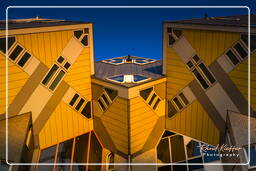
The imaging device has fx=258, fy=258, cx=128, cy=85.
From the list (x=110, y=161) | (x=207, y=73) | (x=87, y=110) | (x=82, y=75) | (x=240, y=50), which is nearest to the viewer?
(x=240, y=50)

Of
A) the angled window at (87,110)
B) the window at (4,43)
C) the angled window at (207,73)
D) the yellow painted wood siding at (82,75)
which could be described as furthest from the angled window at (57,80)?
the angled window at (207,73)

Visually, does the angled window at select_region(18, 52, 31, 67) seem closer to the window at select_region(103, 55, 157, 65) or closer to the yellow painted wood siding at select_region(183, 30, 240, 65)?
the window at select_region(103, 55, 157, 65)

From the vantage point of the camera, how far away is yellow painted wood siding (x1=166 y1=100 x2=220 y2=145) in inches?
472

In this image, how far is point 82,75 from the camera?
1293 centimetres

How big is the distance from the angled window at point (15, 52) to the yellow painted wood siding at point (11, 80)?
237mm

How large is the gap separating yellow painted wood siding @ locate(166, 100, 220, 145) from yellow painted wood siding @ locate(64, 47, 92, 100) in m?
4.84

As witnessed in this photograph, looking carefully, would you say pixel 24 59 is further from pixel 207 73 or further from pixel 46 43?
pixel 207 73

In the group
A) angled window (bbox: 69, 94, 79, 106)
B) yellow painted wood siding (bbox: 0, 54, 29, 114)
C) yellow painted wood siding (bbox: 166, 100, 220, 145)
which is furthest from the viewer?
angled window (bbox: 69, 94, 79, 106)

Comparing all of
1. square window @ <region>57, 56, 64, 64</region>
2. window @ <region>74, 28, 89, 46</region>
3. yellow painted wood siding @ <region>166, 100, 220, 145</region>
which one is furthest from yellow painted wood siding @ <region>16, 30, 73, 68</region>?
yellow painted wood siding @ <region>166, 100, 220, 145</region>

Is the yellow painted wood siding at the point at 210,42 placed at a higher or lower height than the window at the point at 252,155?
higher

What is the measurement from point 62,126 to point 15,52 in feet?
13.8

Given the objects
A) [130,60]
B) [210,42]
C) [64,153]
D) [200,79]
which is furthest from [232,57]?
[64,153]

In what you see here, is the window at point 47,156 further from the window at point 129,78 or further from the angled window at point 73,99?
the window at point 129,78

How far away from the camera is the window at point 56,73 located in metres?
11.6
